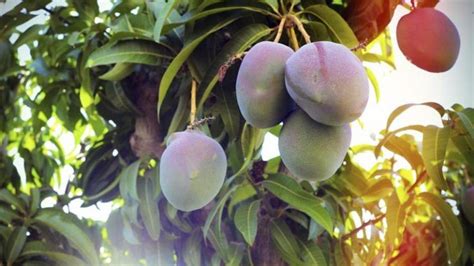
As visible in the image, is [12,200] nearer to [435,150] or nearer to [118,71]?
[118,71]

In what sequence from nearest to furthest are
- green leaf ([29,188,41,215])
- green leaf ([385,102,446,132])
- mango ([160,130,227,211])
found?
mango ([160,130,227,211]), green leaf ([385,102,446,132]), green leaf ([29,188,41,215])

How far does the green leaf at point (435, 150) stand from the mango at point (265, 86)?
27cm

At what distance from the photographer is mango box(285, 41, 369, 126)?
1.42 ft

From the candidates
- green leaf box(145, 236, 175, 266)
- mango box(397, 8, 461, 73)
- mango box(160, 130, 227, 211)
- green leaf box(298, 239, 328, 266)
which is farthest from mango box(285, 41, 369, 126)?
green leaf box(145, 236, 175, 266)

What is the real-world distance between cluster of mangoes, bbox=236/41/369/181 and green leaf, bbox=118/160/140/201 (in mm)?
336

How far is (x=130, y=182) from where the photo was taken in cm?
80

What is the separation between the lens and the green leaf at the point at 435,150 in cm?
68

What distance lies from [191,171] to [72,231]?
0.35 meters

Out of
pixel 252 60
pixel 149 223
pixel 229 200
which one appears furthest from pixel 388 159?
pixel 252 60

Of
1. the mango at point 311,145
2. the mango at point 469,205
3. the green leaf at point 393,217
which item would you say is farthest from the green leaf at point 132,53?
the mango at point 469,205

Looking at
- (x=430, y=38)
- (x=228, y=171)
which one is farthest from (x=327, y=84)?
(x=228, y=171)

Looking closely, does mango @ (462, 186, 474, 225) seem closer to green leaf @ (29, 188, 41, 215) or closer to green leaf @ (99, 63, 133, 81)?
green leaf @ (99, 63, 133, 81)

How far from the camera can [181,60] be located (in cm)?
62

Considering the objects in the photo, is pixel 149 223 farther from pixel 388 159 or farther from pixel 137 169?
pixel 388 159
